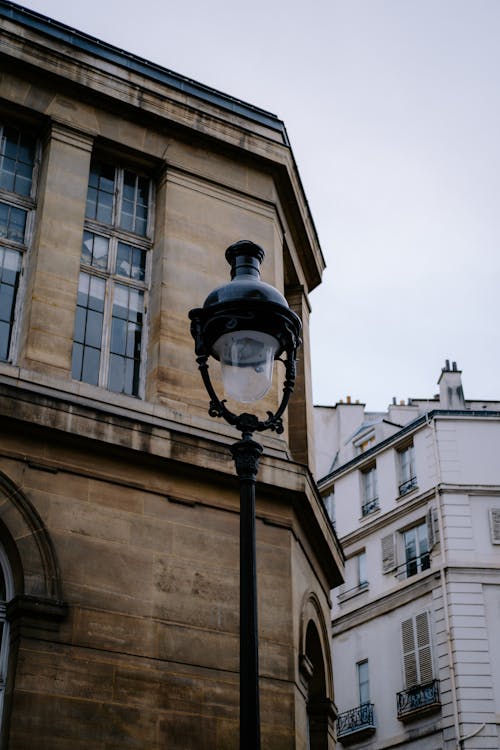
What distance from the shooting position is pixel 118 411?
11180 mm

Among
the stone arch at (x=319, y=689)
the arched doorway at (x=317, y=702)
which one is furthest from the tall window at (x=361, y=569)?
the arched doorway at (x=317, y=702)

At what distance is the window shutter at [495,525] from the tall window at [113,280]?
21071 millimetres

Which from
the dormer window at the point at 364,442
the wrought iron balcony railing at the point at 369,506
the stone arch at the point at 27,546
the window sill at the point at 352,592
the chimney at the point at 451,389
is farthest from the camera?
the dormer window at the point at 364,442

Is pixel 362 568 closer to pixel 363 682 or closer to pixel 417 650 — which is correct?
pixel 363 682

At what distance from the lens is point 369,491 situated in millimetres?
35656

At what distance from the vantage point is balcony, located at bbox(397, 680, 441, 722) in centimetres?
2952

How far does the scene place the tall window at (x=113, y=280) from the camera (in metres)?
12.1

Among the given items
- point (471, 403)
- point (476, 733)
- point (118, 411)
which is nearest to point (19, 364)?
point (118, 411)

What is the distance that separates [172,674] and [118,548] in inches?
53.0

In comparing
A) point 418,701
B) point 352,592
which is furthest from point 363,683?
point 352,592

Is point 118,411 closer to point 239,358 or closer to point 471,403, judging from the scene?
point 239,358

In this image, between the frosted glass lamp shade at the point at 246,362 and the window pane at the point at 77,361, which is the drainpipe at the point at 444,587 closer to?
the window pane at the point at 77,361

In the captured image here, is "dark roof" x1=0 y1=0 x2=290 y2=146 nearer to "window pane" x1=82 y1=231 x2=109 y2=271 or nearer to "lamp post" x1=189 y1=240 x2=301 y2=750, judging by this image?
"window pane" x1=82 y1=231 x2=109 y2=271

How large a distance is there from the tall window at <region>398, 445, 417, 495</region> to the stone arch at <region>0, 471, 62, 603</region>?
2434 cm
